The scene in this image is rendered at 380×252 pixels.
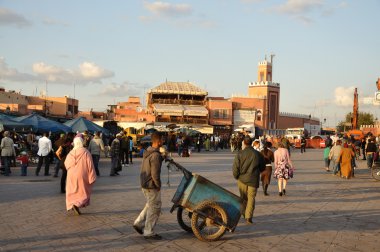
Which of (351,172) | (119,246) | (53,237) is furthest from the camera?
(351,172)

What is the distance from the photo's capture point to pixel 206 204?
7574 mm

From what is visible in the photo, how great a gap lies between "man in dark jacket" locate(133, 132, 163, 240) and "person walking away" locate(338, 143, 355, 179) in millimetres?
13042

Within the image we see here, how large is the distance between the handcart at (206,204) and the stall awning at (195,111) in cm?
5424

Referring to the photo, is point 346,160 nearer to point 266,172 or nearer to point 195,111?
point 266,172

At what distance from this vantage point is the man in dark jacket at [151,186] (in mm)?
7531

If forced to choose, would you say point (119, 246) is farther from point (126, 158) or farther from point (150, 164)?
point (126, 158)

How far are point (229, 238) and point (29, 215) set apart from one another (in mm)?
3835

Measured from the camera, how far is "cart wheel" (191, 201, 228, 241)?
7.57 meters

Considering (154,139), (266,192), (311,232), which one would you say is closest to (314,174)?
(266,192)

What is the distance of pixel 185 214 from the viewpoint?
860 cm

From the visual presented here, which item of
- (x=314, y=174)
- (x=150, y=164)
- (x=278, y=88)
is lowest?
(x=314, y=174)

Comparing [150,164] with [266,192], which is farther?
[266,192]

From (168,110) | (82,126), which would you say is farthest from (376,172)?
(168,110)

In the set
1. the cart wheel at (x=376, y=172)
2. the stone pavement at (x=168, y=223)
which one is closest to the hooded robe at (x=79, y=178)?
the stone pavement at (x=168, y=223)
